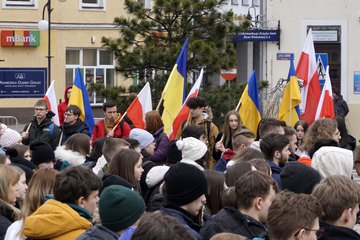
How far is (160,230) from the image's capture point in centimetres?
530

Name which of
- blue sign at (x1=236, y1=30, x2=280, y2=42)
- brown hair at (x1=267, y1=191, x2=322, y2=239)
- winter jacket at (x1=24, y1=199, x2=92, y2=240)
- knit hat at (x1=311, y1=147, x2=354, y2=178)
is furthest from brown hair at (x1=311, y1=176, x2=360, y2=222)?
blue sign at (x1=236, y1=30, x2=280, y2=42)

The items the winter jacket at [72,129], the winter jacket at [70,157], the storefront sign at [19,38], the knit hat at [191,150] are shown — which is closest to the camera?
the knit hat at [191,150]

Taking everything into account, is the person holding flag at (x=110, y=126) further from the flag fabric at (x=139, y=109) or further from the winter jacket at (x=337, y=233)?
the winter jacket at (x=337, y=233)

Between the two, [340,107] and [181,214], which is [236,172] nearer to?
[181,214]

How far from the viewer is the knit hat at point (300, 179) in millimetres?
8023

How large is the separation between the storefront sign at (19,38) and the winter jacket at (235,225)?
30028mm

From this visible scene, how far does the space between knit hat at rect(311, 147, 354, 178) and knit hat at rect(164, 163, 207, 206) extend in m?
1.97

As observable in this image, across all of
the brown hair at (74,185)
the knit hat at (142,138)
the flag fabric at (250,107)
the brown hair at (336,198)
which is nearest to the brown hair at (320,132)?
the knit hat at (142,138)

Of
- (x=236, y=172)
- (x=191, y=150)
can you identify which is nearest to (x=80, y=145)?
(x=191, y=150)

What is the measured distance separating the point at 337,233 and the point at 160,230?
1612mm

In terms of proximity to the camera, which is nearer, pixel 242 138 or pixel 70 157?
pixel 70 157

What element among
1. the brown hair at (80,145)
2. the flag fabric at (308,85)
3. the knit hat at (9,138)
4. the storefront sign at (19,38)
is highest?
the storefront sign at (19,38)

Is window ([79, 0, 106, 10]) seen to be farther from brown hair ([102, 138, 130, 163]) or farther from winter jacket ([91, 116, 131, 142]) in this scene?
brown hair ([102, 138, 130, 163])

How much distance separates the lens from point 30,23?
122 feet
